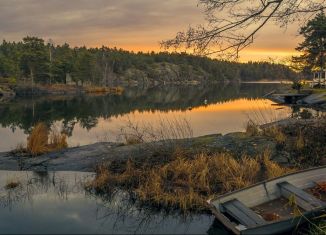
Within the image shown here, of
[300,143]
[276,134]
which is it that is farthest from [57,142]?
[300,143]

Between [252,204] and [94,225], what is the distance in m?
3.75

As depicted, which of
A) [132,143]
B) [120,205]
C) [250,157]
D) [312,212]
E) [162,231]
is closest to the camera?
[312,212]

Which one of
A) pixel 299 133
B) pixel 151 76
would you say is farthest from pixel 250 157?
pixel 151 76

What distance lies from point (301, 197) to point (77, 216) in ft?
17.8

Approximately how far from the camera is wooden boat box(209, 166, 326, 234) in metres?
8.12

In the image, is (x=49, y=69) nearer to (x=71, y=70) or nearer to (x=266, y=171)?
(x=71, y=70)

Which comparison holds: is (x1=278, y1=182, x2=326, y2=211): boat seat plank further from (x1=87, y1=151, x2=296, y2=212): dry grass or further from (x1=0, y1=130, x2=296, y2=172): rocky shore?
(x1=0, y1=130, x2=296, y2=172): rocky shore

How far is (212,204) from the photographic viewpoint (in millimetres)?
8945

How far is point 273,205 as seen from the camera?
9555mm

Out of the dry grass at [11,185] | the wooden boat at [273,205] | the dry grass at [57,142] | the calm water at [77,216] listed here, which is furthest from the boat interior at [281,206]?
the dry grass at [57,142]

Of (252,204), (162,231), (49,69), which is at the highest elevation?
(49,69)

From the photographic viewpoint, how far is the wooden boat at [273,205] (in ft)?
26.6

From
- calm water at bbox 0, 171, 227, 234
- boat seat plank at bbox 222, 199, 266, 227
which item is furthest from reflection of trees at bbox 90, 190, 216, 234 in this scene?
boat seat plank at bbox 222, 199, 266, 227

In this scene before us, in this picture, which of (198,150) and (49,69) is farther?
(49,69)
